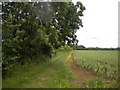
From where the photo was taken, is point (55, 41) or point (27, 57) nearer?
point (55, 41)

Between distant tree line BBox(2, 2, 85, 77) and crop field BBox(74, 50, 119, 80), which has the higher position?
distant tree line BBox(2, 2, 85, 77)

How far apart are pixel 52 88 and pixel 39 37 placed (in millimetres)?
6570

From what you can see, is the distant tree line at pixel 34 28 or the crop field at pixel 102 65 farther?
the distant tree line at pixel 34 28

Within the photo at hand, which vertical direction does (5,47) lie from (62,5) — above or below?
below

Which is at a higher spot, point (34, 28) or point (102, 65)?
point (34, 28)

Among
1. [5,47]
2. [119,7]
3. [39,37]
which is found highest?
[119,7]

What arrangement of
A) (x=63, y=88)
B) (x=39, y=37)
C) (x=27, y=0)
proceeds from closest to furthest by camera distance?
(x=63, y=88), (x=39, y=37), (x=27, y=0)

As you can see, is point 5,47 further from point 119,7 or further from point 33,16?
point 119,7

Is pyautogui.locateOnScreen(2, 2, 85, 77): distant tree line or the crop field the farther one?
pyautogui.locateOnScreen(2, 2, 85, 77): distant tree line

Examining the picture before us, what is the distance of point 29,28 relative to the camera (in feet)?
58.7

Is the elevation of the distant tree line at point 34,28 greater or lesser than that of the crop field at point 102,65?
greater

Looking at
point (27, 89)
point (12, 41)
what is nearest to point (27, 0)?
point (12, 41)

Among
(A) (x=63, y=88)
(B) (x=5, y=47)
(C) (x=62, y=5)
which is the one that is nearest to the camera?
(A) (x=63, y=88)

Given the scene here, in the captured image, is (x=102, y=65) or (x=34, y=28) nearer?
(x=34, y=28)
